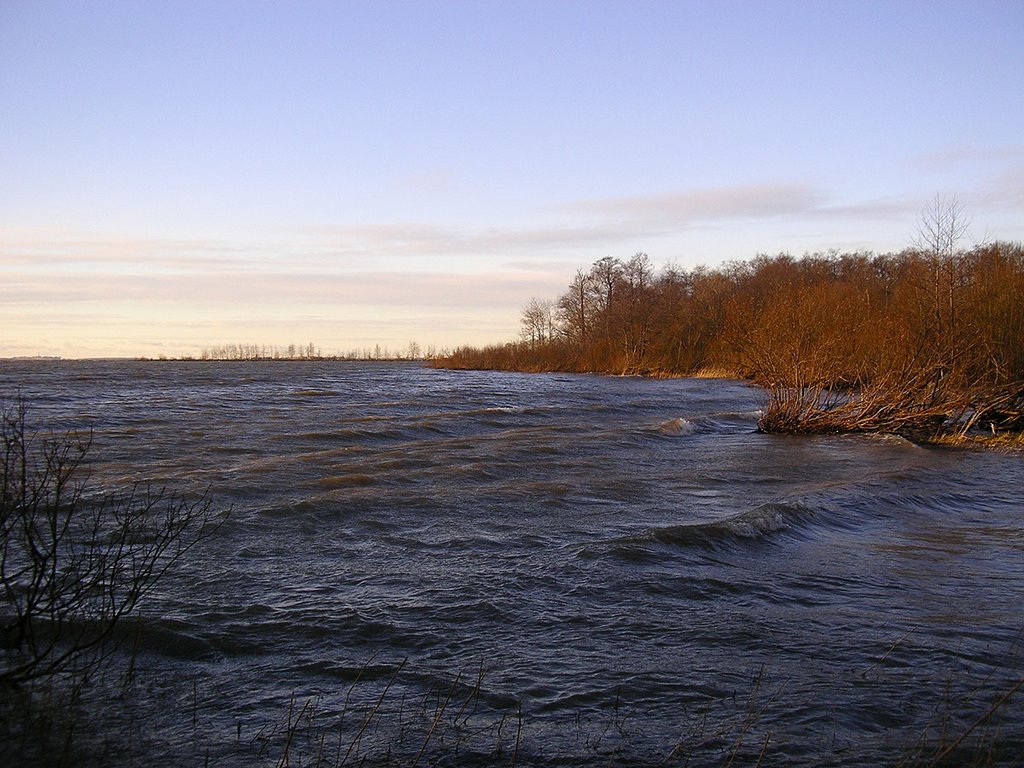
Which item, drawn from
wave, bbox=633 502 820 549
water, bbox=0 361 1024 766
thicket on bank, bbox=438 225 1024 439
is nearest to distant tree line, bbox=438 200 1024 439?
thicket on bank, bbox=438 225 1024 439

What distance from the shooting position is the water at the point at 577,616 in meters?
4.68

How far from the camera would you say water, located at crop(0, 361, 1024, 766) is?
468 centimetres

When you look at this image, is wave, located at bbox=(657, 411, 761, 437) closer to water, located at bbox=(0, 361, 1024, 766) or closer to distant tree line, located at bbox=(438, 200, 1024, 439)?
distant tree line, located at bbox=(438, 200, 1024, 439)

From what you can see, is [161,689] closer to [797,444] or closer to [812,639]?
[812,639]

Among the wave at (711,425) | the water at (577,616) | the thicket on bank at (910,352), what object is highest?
the thicket on bank at (910,352)

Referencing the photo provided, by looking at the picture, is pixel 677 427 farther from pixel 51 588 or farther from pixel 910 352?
pixel 51 588

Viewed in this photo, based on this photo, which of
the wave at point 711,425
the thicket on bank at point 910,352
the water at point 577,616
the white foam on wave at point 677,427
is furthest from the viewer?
the wave at point 711,425

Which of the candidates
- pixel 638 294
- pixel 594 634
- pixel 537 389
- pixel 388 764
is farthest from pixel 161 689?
pixel 638 294

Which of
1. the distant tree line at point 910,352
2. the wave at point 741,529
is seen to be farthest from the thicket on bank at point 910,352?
the wave at point 741,529

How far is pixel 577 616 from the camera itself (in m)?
6.79

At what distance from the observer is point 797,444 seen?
19203mm

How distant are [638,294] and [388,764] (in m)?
60.8

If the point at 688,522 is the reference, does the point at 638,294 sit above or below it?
above

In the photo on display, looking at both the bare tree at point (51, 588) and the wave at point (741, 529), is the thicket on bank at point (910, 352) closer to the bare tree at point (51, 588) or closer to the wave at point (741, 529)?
the wave at point (741, 529)
